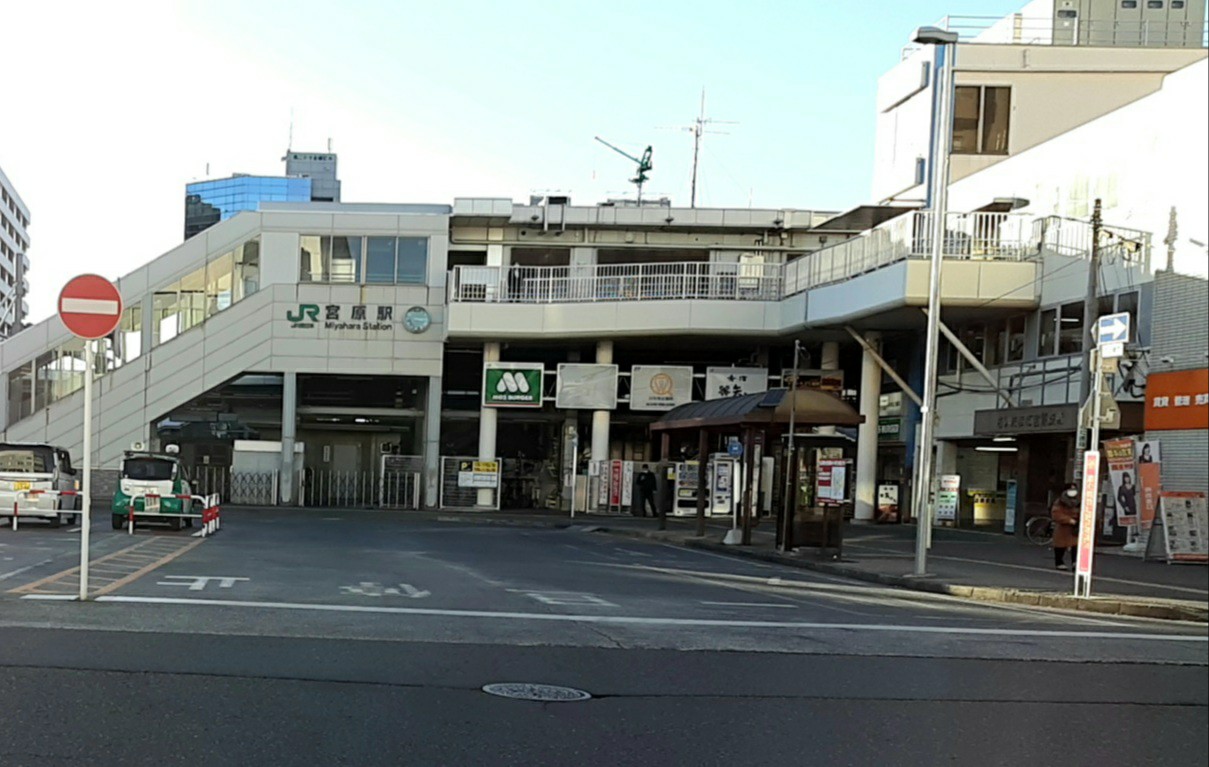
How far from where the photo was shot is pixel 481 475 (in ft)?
132

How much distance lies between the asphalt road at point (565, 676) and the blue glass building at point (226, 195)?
148 m

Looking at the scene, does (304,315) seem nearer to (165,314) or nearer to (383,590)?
(165,314)

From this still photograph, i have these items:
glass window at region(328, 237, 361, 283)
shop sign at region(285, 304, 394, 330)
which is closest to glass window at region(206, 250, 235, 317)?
shop sign at region(285, 304, 394, 330)

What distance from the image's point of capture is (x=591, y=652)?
891 cm

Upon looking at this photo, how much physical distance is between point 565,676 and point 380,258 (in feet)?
117

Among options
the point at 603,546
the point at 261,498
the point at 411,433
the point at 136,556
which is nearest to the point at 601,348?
the point at 411,433

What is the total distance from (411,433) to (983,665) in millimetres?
38764

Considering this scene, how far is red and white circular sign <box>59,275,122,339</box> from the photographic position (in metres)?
10.8

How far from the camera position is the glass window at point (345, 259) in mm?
41688

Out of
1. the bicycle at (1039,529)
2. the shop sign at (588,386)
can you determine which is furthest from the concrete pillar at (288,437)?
the bicycle at (1039,529)

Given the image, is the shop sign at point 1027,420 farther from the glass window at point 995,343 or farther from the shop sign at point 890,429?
the shop sign at point 890,429

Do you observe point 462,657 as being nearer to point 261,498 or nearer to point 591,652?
point 591,652

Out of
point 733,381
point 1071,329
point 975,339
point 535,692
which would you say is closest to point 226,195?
point 733,381

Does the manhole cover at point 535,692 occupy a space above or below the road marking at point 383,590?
above
